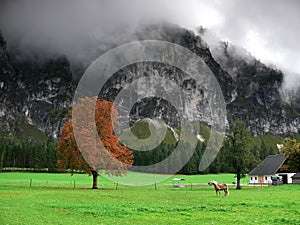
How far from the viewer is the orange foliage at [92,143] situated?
145 feet

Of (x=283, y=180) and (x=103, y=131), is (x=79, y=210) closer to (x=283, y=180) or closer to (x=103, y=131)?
(x=103, y=131)

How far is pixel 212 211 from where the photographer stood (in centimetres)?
2106

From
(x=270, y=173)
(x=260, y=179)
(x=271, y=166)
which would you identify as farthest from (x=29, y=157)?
(x=270, y=173)

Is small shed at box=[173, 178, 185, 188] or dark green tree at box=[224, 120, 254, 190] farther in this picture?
small shed at box=[173, 178, 185, 188]

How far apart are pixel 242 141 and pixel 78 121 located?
28.6 meters

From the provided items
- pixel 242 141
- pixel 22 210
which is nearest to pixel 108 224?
pixel 22 210

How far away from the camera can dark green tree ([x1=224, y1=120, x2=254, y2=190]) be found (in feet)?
191

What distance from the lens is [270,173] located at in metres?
84.4

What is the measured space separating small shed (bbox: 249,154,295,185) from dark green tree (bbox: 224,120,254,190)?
84.0ft

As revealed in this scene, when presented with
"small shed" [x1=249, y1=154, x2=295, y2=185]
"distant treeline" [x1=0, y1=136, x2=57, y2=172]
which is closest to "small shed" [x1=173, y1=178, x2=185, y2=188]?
"small shed" [x1=249, y1=154, x2=295, y2=185]

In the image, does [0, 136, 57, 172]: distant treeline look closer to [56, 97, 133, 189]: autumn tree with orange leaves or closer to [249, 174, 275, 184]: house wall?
[249, 174, 275, 184]: house wall

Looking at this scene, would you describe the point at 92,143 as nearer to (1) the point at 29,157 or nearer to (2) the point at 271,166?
(2) the point at 271,166

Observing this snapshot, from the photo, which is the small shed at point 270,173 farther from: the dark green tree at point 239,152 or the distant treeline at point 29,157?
the distant treeline at point 29,157

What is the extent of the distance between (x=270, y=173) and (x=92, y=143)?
183ft
